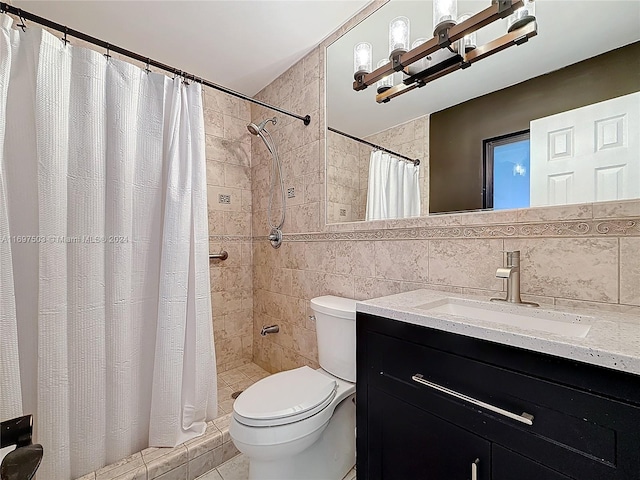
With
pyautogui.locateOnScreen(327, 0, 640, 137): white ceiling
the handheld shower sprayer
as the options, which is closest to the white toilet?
the handheld shower sprayer

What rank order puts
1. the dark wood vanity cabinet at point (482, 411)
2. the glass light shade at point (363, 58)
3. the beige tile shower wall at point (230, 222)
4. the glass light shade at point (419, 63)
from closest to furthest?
the dark wood vanity cabinet at point (482, 411) → the glass light shade at point (419, 63) → the glass light shade at point (363, 58) → the beige tile shower wall at point (230, 222)

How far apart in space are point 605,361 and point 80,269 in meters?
1.68

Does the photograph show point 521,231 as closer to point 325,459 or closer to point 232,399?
point 325,459

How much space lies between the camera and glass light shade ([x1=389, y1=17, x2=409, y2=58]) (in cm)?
131

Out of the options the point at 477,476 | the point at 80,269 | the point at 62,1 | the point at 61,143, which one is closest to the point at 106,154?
the point at 61,143

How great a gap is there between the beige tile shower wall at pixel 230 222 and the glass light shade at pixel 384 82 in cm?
133

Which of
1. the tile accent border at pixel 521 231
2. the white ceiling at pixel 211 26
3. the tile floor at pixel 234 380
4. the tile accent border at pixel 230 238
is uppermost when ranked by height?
the white ceiling at pixel 211 26

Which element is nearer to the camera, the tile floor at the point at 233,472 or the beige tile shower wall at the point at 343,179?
the tile floor at the point at 233,472

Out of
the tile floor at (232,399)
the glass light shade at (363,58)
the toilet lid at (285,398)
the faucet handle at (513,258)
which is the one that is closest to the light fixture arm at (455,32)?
the glass light shade at (363,58)

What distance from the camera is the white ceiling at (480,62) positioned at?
2.92ft

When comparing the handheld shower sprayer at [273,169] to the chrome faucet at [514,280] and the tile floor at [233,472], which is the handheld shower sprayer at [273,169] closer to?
the tile floor at [233,472]

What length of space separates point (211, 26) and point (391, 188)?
1.38 metres

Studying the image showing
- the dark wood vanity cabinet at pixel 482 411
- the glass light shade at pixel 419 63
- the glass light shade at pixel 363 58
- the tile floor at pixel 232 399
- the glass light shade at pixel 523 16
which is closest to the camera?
the dark wood vanity cabinet at pixel 482 411

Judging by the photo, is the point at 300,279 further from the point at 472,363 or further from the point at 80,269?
the point at 472,363
